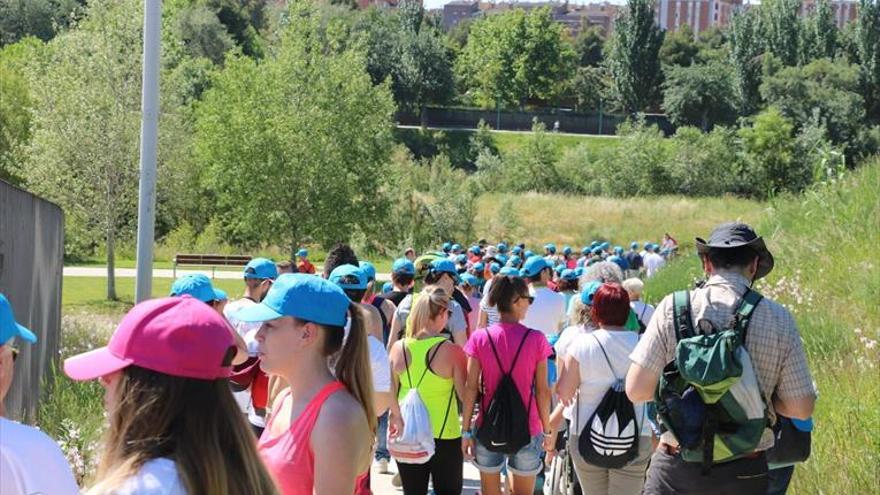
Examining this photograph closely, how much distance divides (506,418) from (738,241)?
2.56 metres

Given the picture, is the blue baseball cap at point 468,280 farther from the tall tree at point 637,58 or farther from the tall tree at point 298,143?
the tall tree at point 637,58

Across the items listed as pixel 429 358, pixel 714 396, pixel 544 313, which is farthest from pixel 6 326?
pixel 544 313

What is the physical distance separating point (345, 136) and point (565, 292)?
75.5 feet

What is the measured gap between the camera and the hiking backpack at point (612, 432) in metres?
7.09

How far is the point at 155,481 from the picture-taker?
275 centimetres

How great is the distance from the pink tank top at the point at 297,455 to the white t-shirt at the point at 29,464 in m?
1.20

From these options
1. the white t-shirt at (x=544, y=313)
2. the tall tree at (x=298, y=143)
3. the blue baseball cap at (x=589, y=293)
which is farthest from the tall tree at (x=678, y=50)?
the blue baseball cap at (x=589, y=293)

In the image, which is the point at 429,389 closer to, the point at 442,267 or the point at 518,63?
the point at 442,267

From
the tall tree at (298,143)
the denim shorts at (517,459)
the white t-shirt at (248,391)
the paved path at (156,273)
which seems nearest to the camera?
the white t-shirt at (248,391)

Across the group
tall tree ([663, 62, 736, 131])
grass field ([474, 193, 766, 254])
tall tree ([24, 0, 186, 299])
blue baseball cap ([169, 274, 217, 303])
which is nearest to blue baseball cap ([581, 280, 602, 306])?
blue baseball cap ([169, 274, 217, 303])

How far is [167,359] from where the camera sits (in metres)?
2.82

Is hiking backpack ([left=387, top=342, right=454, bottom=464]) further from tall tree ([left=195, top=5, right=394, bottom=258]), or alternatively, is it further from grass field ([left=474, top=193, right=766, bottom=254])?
grass field ([left=474, top=193, right=766, bottom=254])

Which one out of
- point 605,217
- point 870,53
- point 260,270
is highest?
point 870,53

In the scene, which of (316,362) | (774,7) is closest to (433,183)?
(316,362)
